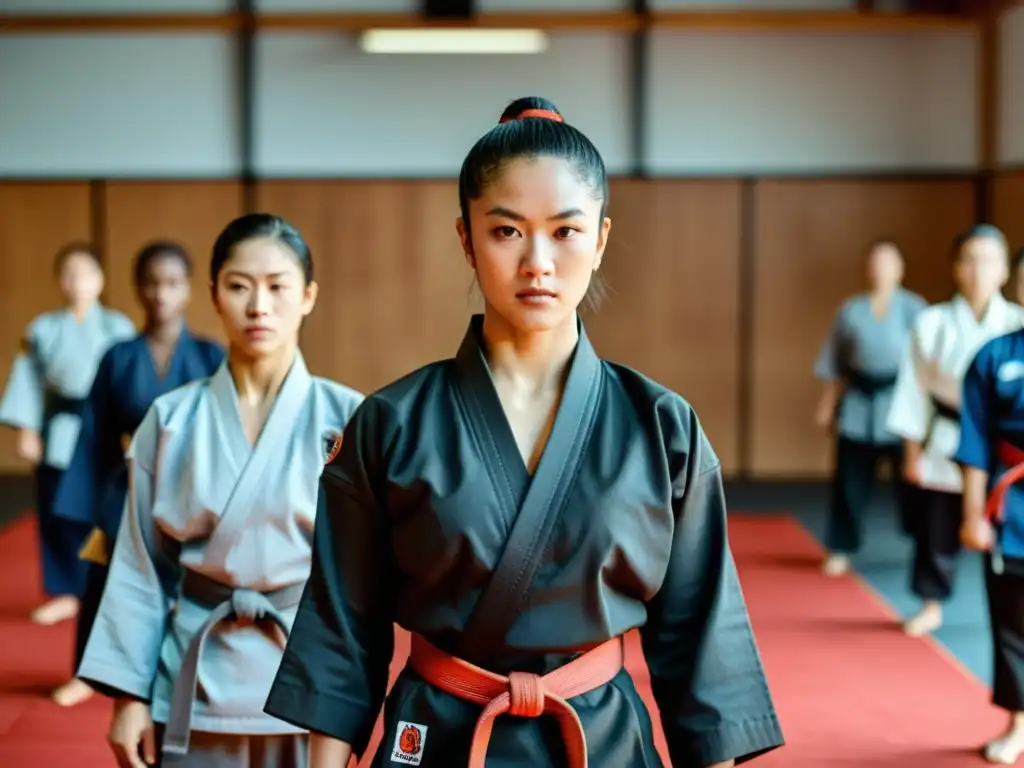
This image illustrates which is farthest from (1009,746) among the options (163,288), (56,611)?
(56,611)

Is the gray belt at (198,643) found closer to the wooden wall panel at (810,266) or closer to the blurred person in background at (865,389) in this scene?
the blurred person in background at (865,389)

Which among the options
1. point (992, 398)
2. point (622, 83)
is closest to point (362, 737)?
point (992, 398)

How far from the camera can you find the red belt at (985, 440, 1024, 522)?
374 cm

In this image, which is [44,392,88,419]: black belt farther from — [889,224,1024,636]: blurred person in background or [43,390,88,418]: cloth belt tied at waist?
[889,224,1024,636]: blurred person in background

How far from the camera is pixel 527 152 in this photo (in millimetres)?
1589

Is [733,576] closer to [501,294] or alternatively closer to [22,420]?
[501,294]

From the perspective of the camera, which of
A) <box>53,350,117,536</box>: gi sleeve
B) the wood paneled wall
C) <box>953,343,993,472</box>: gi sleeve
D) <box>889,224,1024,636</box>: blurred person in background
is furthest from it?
the wood paneled wall

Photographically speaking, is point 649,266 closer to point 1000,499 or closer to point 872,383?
point 872,383

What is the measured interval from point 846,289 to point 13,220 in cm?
607

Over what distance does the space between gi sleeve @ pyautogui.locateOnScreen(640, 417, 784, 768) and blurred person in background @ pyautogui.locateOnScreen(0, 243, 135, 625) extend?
4.05m

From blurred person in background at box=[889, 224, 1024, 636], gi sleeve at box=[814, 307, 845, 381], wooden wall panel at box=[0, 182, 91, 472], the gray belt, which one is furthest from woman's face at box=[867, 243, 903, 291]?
wooden wall panel at box=[0, 182, 91, 472]

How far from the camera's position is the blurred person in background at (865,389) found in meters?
6.14

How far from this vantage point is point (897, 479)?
675 centimetres

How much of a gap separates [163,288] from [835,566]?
12.4 ft
